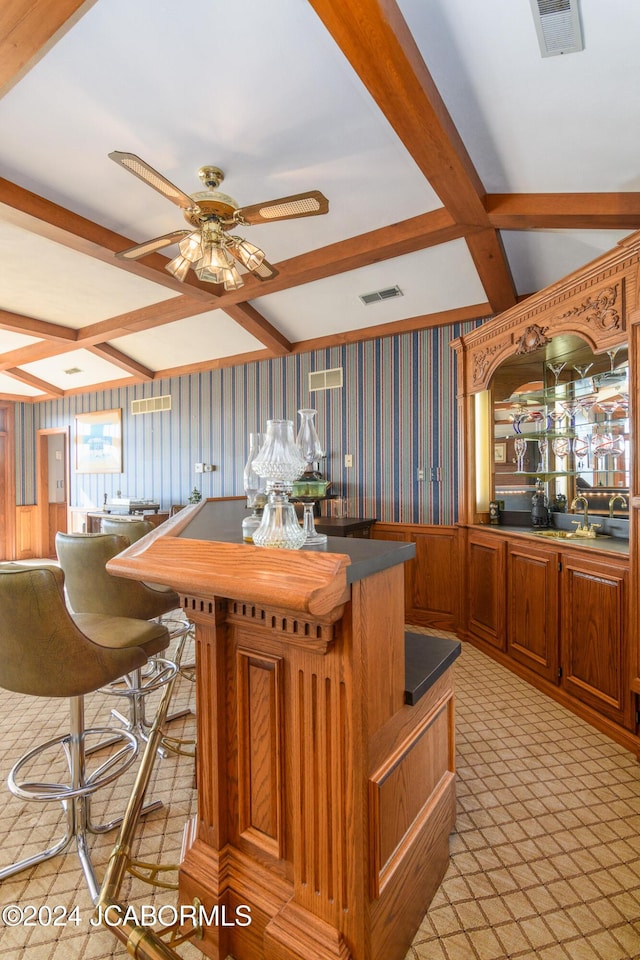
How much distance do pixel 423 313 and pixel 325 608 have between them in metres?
4.09

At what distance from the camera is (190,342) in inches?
226

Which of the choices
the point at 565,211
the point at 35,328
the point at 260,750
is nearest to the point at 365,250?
the point at 565,211

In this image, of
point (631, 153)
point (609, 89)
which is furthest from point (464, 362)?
point (609, 89)

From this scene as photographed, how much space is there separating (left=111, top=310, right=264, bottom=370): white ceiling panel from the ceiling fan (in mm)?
2225

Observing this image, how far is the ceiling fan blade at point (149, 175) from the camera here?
1.97 meters

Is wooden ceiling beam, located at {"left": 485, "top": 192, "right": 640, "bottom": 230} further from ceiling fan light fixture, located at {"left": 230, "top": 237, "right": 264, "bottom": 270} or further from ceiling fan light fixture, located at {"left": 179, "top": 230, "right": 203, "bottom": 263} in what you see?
ceiling fan light fixture, located at {"left": 179, "top": 230, "right": 203, "bottom": 263}

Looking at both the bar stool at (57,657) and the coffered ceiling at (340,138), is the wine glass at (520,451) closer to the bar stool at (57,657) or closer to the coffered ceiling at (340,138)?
the coffered ceiling at (340,138)

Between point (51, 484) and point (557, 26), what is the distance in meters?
9.25

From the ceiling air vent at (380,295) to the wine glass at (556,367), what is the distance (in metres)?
1.47

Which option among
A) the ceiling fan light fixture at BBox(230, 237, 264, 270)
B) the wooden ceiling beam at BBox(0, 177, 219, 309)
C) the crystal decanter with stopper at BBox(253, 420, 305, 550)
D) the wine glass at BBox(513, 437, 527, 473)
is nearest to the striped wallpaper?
the wine glass at BBox(513, 437, 527, 473)

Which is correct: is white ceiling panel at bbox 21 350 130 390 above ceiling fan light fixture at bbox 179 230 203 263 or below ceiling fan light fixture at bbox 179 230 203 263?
above

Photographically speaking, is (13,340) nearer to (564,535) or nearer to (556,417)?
(556,417)

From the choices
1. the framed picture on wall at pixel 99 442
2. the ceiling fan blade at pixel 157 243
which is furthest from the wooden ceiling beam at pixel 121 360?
the ceiling fan blade at pixel 157 243

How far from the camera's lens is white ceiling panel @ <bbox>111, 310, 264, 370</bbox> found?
17.3 feet
